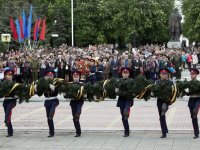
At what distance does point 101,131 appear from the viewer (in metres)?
16.0

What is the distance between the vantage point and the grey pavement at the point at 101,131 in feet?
45.3

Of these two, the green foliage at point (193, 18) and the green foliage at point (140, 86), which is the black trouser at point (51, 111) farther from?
the green foliage at point (193, 18)

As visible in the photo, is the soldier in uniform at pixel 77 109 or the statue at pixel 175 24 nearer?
the soldier in uniform at pixel 77 109

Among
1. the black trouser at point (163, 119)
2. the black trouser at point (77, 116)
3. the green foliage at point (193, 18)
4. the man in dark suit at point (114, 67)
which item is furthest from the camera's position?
the green foliage at point (193, 18)

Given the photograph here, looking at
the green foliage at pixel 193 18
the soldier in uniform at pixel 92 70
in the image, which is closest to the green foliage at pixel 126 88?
the soldier in uniform at pixel 92 70

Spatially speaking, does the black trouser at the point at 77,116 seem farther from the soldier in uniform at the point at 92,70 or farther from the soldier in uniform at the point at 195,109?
the soldier in uniform at the point at 92,70

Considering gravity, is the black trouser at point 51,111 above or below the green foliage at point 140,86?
below

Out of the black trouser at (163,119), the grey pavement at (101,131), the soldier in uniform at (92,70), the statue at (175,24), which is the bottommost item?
the grey pavement at (101,131)

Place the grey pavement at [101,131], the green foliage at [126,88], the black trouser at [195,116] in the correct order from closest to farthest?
the grey pavement at [101,131], the black trouser at [195,116], the green foliage at [126,88]

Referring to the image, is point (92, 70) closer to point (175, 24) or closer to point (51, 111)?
point (51, 111)

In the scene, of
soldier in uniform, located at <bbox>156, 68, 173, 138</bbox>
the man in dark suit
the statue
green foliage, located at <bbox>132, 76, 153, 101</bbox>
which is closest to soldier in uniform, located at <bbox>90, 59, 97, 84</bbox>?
the man in dark suit

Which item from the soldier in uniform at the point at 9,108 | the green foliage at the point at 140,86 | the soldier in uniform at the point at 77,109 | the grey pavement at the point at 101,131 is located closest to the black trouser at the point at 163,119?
the grey pavement at the point at 101,131

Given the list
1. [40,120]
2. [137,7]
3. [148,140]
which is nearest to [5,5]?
[137,7]

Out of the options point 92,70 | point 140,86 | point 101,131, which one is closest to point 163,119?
point 140,86
